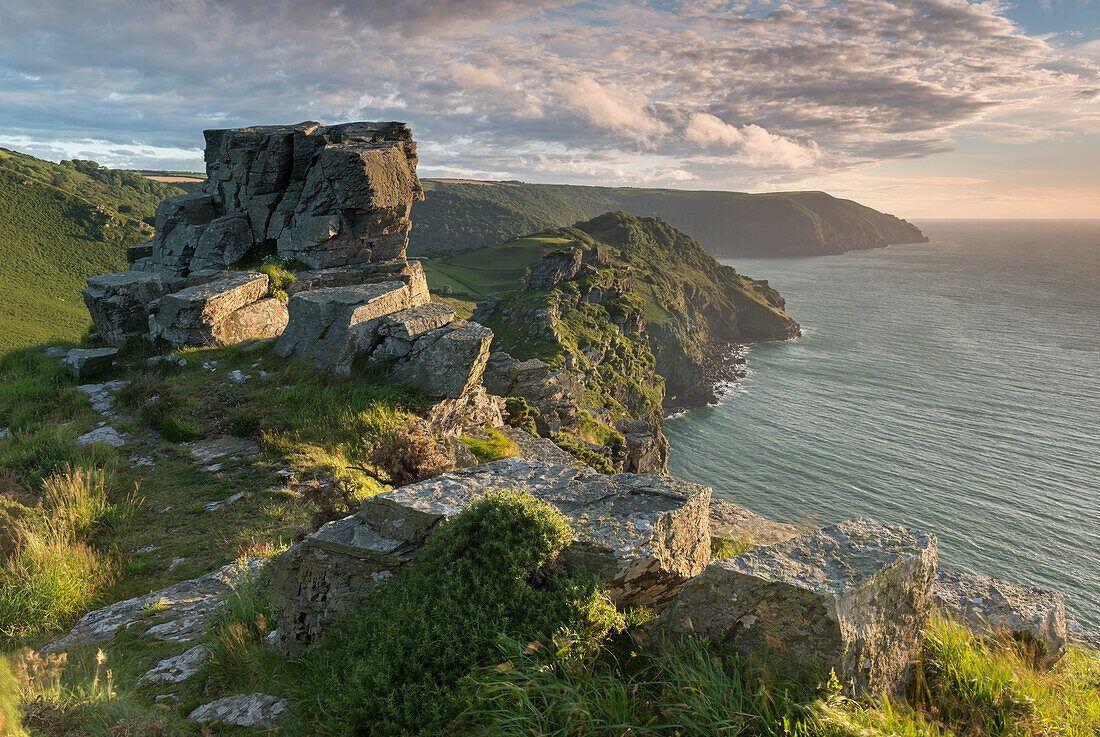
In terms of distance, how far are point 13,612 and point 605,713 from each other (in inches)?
308

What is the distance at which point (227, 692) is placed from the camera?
5.27 meters

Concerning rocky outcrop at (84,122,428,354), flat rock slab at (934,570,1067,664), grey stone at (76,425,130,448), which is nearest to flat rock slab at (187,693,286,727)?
flat rock slab at (934,570,1067,664)

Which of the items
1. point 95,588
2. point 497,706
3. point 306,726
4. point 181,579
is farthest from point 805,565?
point 95,588

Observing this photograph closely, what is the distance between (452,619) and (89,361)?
17.3 meters

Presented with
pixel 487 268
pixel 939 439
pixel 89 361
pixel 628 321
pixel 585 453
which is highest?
pixel 487 268

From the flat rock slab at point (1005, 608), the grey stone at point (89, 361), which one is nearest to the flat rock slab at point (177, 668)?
the flat rock slab at point (1005, 608)

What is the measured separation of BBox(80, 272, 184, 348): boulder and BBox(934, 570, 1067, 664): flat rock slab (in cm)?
2270

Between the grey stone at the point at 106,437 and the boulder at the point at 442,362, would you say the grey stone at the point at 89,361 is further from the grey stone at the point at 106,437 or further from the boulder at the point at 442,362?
the boulder at the point at 442,362

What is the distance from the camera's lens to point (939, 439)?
7631 cm

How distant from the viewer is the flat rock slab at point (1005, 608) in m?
5.36

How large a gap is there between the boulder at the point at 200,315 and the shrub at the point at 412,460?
10099mm

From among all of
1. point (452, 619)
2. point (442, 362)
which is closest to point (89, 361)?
point (442, 362)

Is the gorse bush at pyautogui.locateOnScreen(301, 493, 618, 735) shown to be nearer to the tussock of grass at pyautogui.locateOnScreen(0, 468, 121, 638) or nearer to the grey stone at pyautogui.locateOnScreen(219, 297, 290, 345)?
the tussock of grass at pyautogui.locateOnScreen(0, 468, 121, 638)

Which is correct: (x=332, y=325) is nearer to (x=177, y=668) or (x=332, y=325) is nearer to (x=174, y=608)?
(x=174, y=608)
